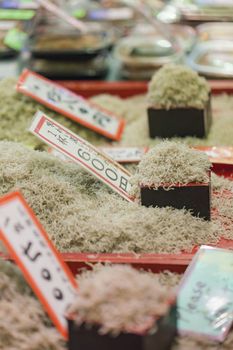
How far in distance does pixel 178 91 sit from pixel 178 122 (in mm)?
96

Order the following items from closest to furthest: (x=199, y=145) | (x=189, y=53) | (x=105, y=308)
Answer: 1. (x=105, y=308)
2. (x=199, y=145)
3. (x=189, y=53)

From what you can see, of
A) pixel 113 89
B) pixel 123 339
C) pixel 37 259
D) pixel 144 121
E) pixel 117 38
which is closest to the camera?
pixel 123 339

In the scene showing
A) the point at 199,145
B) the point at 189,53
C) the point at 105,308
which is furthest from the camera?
the point at 189,53

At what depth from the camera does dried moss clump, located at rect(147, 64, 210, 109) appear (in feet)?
6.28

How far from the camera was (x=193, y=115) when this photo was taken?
6.33 ft

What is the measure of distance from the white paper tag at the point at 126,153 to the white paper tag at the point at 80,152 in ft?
0.74

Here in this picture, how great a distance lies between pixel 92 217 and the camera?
1.35 meters

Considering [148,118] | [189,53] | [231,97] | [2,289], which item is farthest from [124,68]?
[2,289]

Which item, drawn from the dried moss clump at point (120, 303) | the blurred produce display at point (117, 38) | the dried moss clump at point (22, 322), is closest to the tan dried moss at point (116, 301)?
the dried moss clump at point (120, 303)

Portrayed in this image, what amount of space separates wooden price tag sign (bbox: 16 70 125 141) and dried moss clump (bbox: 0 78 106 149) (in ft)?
0.09

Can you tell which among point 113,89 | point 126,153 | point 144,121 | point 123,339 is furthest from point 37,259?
point 113,89

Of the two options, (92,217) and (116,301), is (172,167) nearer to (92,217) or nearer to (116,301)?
(92,217)

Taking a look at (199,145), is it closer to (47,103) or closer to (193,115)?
(193,115)

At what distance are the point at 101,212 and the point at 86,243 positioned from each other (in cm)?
11
